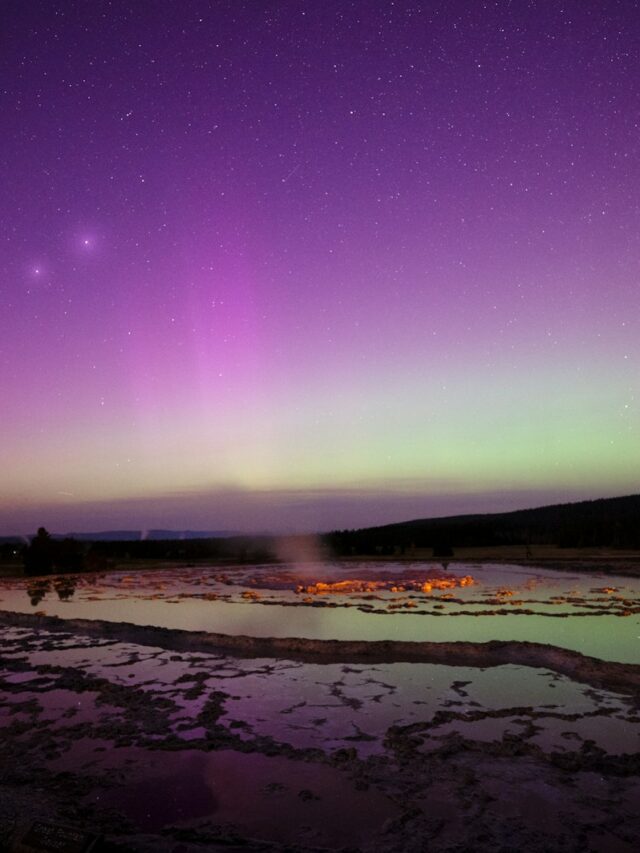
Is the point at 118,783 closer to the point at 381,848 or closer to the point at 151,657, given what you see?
the point at 381,848

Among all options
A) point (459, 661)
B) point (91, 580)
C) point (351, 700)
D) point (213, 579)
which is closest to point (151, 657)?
point (351, 700)

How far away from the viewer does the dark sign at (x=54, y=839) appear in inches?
191

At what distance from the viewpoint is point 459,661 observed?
529 inches

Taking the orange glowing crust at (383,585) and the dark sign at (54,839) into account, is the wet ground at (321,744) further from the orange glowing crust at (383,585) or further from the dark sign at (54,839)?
the orange glowing crust at (383,585)

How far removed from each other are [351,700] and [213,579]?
931 inches

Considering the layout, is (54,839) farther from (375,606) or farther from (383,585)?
(383,585)

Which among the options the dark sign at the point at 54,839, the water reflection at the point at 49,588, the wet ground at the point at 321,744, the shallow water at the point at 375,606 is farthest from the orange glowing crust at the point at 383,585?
the dark sign at the point at 54,839

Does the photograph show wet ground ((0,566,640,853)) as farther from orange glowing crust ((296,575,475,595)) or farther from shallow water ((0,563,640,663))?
orange glowing crust ((296,575,475,595))

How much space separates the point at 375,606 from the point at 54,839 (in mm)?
17489

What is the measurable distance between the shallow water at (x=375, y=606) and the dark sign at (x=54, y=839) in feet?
38.0

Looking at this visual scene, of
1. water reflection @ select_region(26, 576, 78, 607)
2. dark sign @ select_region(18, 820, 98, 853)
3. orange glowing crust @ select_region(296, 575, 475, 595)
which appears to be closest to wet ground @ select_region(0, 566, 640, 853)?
dark sign @ select_region(18, 820, 98, 853)

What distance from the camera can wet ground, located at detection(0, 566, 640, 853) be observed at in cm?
638

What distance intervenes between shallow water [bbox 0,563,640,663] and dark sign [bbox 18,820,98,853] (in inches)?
456

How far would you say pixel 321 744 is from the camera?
28.6 feet
